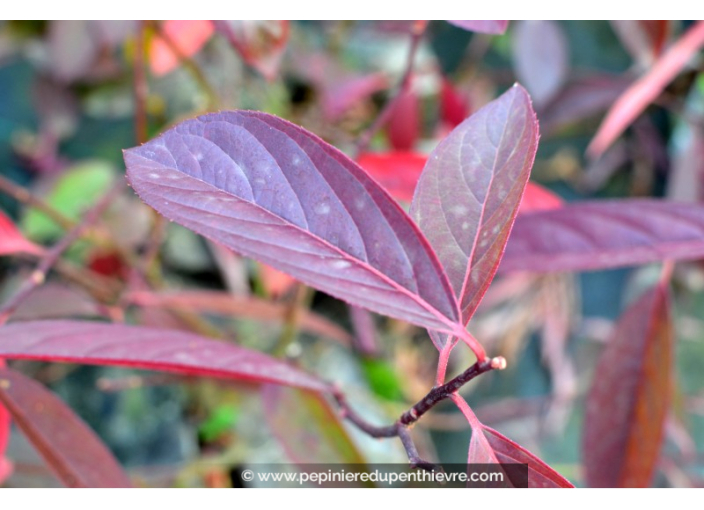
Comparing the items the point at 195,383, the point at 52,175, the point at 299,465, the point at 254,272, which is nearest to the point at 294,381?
the point at 299,465

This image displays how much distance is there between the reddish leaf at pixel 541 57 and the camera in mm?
827

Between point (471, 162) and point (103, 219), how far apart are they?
0.78 m

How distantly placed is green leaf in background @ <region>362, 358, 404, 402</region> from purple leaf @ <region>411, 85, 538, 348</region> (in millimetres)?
750

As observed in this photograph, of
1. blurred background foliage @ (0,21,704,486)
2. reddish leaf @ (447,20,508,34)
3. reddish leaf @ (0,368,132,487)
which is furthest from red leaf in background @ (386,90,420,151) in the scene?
reddish leaf @ (0,368,132,487)

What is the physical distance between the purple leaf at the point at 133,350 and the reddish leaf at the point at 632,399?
30 cm

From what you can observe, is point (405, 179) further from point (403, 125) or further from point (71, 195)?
point (71, 195)

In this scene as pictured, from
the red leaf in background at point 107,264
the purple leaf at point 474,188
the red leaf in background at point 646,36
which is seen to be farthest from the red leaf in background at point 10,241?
the red leaf in background at point 646,36

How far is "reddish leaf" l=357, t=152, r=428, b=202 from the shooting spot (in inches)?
20.9

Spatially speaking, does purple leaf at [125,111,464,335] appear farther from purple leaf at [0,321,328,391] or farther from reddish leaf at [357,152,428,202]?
reddish leaf at [357,152,428,202]

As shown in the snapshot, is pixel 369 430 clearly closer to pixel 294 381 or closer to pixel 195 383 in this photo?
pixel 294 381

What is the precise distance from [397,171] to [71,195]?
2.18ft

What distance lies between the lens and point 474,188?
0.93 ft

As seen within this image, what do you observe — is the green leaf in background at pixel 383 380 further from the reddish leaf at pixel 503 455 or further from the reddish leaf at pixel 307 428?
the reddish leaf at pixel 503 455

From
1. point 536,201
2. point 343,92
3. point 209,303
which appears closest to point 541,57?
point 343,92
